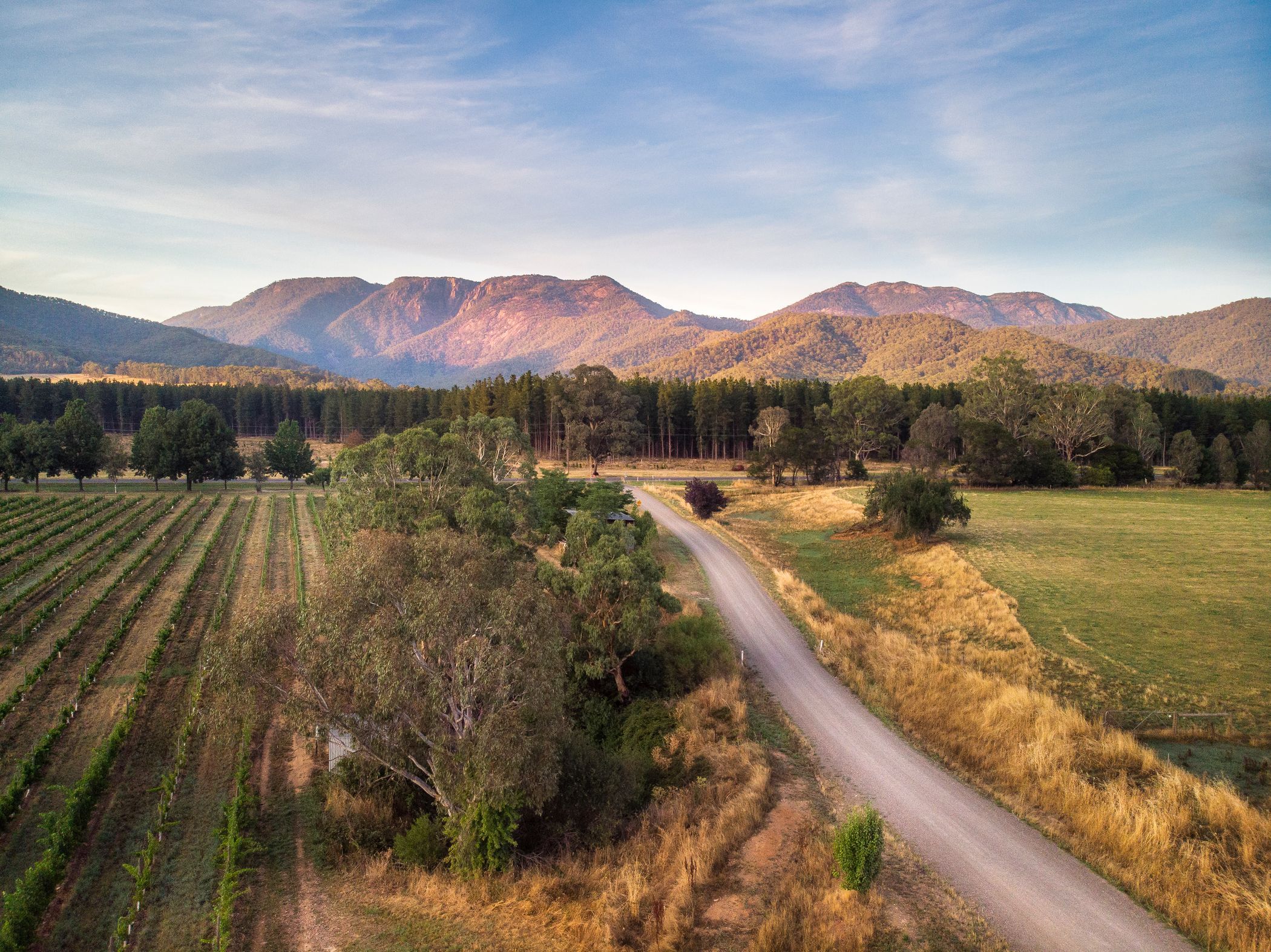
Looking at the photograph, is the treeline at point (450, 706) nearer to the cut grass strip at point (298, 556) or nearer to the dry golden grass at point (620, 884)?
the dry golden grass at point (620, 884)

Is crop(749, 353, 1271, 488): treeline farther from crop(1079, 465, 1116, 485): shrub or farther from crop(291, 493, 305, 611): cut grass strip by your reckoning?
crop(291, 493, 305, 611): cut grass strip

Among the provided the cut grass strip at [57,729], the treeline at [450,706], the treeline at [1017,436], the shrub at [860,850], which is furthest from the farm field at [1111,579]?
the cut grass strip at [57,729]

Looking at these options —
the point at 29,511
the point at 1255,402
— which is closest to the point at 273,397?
the point at 29,511

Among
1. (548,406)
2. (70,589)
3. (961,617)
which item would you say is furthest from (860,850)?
(548,406)

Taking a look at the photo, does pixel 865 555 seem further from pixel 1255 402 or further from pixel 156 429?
pixel 1255 402

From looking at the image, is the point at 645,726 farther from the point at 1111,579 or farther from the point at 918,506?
the point at 918,506
